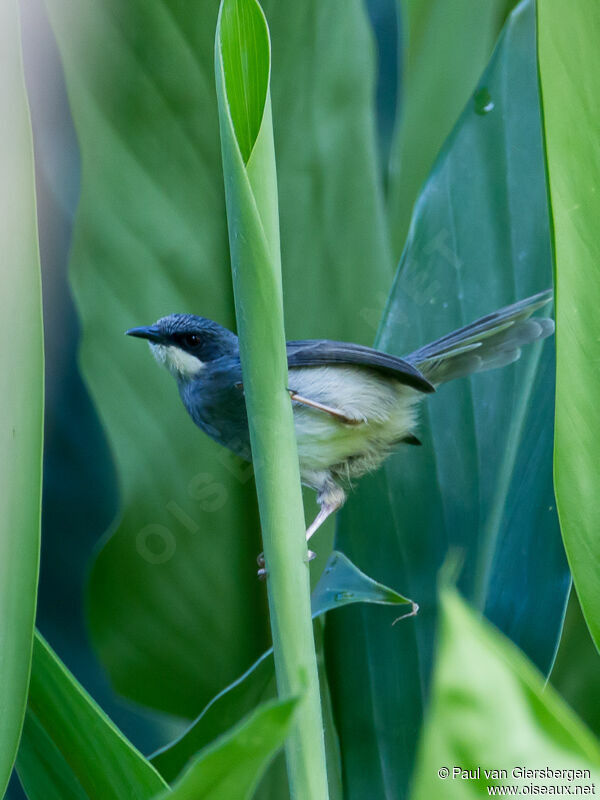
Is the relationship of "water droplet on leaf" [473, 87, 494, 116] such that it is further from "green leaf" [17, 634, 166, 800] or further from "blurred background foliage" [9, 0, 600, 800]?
"green leaf" [17, 634, 166, 800]

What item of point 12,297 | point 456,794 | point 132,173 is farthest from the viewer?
Answer: point 132,173

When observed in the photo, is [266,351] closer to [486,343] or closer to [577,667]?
[486,343]

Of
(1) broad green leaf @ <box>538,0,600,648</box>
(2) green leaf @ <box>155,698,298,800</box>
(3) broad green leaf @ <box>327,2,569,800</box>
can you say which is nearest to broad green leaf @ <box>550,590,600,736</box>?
(3) broad green leaf @ <box>327,2,569,800</box>

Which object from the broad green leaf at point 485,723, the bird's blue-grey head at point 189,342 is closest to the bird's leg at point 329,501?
the bird's blue-grey head at point 189,342

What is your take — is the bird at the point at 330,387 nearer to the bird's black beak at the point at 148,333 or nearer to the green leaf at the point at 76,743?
the bird's black beak at the point at 148,333

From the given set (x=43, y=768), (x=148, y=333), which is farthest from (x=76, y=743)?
(x=148, y=333)

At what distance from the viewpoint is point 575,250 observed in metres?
0.24

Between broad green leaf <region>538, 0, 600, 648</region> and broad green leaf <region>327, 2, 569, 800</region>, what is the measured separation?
0.16 m

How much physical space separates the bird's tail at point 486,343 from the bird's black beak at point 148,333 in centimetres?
16

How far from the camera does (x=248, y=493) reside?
53 cm

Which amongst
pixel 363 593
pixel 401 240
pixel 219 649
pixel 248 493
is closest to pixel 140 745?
pixel 219 649

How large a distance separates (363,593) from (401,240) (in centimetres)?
33

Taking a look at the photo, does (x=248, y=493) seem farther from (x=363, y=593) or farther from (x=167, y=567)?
(x=363, y=593)

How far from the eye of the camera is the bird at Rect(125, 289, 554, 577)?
18.0 inches
